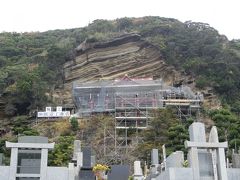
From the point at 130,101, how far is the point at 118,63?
43.5 ft

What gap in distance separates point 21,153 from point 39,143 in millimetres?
1028

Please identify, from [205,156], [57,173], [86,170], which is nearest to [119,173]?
[86,170]

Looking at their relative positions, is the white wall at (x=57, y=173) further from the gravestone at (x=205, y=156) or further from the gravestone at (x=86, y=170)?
the gravestone at (x=205, y=156)

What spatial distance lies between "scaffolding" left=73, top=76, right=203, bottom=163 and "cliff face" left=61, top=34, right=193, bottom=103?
20.7ft

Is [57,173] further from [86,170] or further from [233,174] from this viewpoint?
[233,174]

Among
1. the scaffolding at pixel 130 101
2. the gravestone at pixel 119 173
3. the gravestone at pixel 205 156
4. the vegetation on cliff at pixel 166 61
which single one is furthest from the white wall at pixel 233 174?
the scaffolding at pixel 130 101

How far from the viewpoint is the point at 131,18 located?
78750 millimetres

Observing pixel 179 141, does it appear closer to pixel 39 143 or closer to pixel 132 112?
pixel 132 112

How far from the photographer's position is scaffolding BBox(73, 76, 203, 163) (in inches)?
1853

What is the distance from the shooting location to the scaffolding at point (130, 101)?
4706cm

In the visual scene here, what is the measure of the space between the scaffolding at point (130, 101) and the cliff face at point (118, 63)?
6299mm

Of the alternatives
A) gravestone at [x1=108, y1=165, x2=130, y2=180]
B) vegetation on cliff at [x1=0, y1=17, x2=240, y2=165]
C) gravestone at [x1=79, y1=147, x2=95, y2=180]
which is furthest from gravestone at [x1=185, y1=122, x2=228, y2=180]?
vegetation on cliff at [x1=0, y1=17, x2=240, y2=165]

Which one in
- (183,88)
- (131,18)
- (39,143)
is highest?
(131,18)

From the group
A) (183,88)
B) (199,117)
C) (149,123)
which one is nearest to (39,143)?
(149,123)
